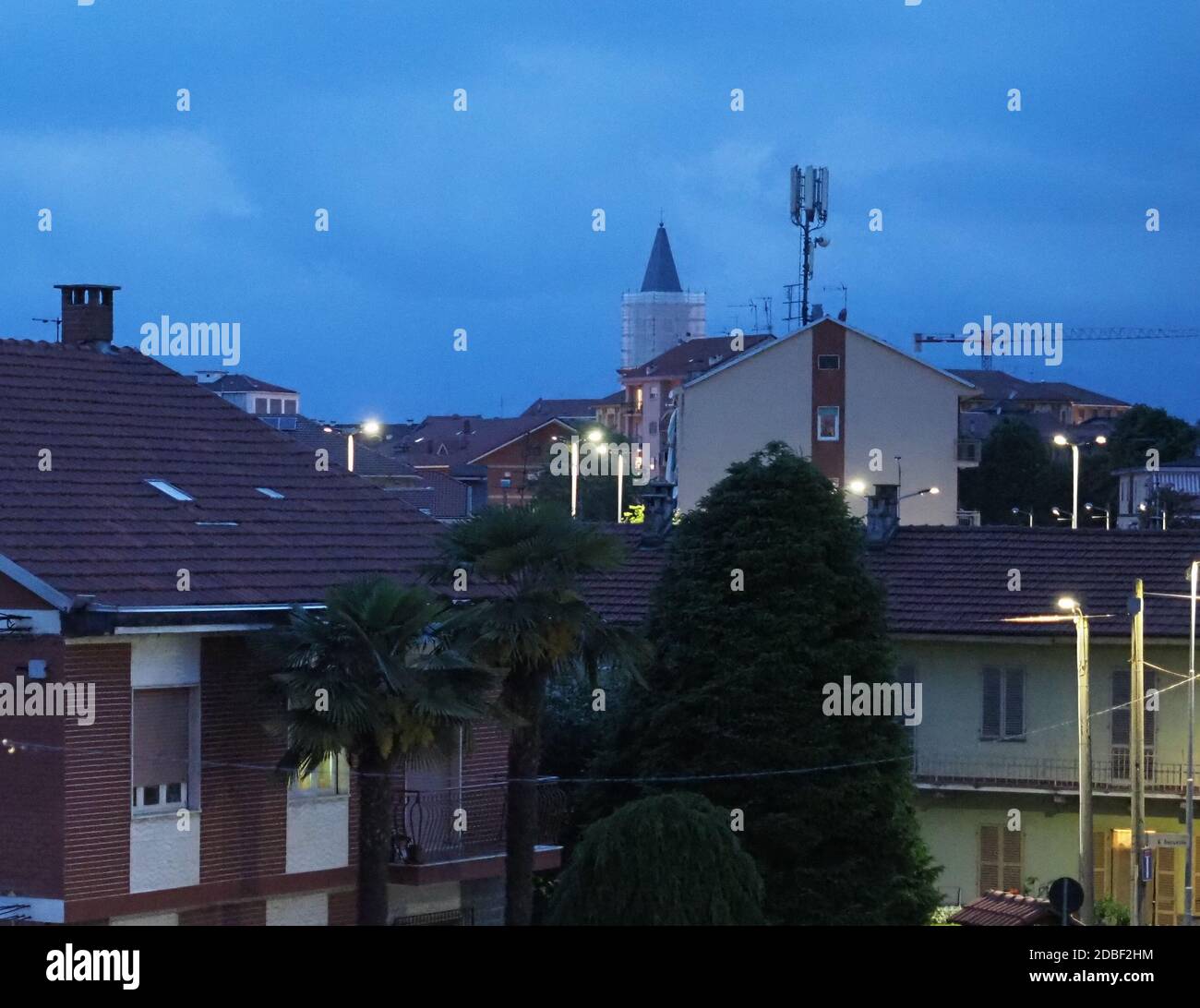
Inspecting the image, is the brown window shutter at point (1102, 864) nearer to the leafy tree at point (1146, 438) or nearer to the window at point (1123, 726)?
the window at point (1123, 726)

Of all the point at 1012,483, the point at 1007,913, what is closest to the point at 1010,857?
the point at 1007,913

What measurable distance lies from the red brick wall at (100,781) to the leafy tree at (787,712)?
28.5 feet

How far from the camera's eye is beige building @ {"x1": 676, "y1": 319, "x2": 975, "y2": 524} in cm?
7475

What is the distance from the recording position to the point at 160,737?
19.4 m

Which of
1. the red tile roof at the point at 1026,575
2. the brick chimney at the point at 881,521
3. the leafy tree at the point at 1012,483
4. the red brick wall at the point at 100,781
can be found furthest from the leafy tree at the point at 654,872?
the leafy tree at the point at 1012,483

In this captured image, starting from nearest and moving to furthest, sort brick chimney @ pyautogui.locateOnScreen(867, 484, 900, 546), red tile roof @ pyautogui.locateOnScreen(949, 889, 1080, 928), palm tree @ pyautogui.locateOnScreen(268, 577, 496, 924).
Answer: palm tree @ pyautogui.locateOnScreen(268, 577, 496, 924) < red tile roof @ pyautogui.locateOnScreen(949, 889, 1080, 928) < brick chimney @ pyautogui.locateOnScreen(867, 484, 900, 546)

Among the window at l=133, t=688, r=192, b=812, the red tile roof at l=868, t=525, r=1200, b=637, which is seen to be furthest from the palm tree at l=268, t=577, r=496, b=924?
the red tile roof at l=868, t=525, r=1200, b=637

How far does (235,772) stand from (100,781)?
1.80 meters

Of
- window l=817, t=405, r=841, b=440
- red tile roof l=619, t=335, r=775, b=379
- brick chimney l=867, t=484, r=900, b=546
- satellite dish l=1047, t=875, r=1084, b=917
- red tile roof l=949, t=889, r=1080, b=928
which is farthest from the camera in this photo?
red tile roof l=619, t=335, r=775, b=379

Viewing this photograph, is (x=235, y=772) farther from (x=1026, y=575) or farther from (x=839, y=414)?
(x=839, y=414)

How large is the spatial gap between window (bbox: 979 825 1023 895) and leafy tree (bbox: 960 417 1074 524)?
6266cm

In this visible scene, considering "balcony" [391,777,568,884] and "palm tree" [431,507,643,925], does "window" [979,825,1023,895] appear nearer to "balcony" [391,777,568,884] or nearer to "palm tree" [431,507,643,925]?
"balcony" [391,777,568,884]

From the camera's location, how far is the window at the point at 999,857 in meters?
33.9
